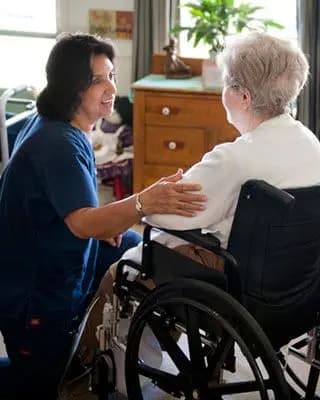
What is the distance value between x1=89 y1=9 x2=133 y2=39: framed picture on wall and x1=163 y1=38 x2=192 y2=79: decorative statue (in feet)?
1.31

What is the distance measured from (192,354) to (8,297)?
0.64 m

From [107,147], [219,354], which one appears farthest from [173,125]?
[219,354]

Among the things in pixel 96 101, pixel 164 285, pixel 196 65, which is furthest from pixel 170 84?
pixel 164 285

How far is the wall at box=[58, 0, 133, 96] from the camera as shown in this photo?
3.79 meters

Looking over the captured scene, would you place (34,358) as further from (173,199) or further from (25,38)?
(25,38)

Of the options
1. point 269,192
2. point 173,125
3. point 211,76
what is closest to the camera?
point 269,192

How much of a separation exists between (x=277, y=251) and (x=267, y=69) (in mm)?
460

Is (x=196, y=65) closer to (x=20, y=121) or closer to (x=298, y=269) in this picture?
(x=20, y=121)

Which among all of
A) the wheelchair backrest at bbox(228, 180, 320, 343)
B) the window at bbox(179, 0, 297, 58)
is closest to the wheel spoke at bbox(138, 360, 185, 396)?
the wheelchair backrest at bbox(228, 180, 320, 343)

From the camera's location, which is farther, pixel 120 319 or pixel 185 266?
pixel 120 319

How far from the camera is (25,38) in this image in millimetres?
4176

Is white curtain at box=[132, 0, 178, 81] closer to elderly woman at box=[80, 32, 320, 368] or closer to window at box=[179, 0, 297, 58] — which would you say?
window at box=[179, 0, 297, 58]

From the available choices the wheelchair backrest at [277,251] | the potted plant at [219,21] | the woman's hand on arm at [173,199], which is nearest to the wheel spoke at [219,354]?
the wheelchair backrest at [277,251]

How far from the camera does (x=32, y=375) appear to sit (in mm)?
1981
